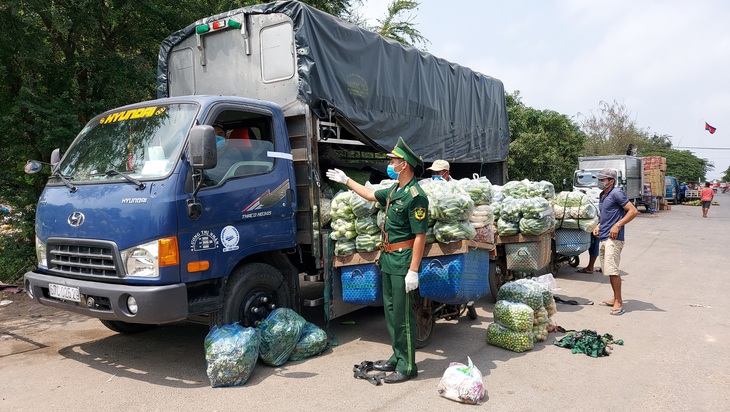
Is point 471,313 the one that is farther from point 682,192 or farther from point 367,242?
point 682,192

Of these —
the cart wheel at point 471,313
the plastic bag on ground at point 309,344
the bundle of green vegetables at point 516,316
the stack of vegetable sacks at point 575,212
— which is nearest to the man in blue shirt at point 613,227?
the stack of vegetable sacks at point 575,212

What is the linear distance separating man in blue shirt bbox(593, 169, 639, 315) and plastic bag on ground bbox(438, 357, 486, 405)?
3.51 metres

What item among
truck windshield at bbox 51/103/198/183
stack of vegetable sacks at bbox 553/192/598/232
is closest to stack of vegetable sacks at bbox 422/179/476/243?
truck windshield at bbox 51/103/198/183

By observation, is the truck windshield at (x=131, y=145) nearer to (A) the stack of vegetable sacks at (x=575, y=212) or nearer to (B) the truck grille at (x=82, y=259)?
(B) the truck grille at (x=82, y=259)

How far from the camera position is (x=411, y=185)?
433 centimetres

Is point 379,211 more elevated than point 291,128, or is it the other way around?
point 291,128

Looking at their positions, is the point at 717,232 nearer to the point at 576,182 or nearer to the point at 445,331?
the point at 576,182

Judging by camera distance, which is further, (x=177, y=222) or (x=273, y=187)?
(x=273, y=187)

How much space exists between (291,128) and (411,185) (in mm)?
1768

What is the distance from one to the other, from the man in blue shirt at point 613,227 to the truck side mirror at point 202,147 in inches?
208

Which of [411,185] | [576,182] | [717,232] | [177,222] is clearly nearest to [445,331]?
[411,185]

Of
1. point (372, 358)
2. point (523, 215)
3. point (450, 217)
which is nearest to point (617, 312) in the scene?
point (523, 215)

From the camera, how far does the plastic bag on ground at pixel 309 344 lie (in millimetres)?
4828

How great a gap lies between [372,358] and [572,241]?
475cm
